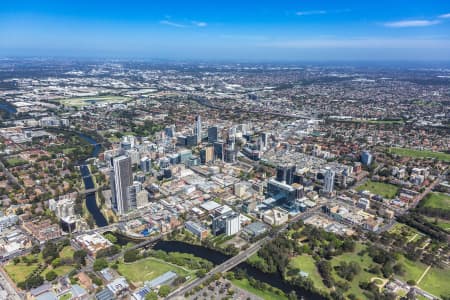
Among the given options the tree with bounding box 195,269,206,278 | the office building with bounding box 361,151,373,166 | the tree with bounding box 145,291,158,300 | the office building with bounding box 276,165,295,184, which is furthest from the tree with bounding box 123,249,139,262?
the office building with bounding box 361,151,373,166

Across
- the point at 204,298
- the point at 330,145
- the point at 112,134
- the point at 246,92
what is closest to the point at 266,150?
the point at 330,145

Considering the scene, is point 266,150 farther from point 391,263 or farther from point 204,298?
point 204,298

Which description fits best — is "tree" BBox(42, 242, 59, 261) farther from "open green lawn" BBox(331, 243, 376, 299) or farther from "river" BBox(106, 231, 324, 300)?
"open green lawn" BBox(331, 243, 376, 299)

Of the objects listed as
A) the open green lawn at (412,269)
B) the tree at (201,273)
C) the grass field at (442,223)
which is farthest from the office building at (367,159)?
the tree at (201,273)

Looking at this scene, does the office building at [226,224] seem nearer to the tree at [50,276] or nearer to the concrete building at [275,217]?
the concrete building at [275,217]

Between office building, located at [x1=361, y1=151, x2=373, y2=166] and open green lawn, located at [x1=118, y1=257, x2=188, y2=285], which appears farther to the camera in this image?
office building, located at [x1=361, y1=151, x2=373, y2=166]

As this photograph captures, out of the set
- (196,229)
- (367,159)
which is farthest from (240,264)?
(367,159)
